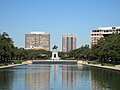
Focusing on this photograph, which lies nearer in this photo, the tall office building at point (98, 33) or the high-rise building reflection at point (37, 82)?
the high-rise building reflection at point (37, 82)

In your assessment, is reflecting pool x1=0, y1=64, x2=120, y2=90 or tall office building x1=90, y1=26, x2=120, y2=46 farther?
tall office building x1=90, y1=26, x2=120, y2=46

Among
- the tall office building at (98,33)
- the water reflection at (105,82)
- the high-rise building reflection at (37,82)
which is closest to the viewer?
the high-rise building reflection at (37,82)

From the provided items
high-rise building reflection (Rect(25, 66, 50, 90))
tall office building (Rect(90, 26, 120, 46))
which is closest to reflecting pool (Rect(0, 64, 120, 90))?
high-rise building reflection (Rect(25, 66, 50, 90))

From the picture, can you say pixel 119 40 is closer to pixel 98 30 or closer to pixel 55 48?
pixel 55 48

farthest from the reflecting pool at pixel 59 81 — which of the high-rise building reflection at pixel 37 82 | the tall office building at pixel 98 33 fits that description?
the tall office building at pixel 98 33

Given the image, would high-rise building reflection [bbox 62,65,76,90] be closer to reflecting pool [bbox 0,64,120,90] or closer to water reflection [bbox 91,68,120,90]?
reflecting pool [bbox 0,64,120,90]

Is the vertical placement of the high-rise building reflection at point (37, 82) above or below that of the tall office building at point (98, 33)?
below

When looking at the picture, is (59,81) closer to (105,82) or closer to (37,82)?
(37,82)

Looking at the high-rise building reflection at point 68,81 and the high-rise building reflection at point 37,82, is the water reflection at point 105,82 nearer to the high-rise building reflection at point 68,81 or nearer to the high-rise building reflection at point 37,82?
the high-rise building reflection at point 68,81

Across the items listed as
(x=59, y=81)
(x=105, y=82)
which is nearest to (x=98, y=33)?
(x=59, y=81)

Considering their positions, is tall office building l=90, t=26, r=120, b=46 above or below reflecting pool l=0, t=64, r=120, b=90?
above

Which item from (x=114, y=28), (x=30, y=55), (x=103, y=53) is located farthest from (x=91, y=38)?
(x=103, y=53)

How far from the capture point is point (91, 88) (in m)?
26.7

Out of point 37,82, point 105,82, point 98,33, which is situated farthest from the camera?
point 98,33
